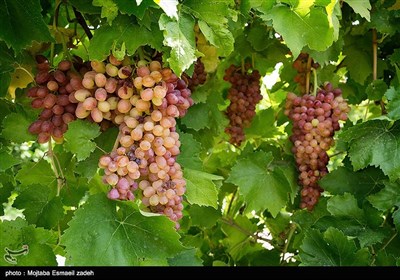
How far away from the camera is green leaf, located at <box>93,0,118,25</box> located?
1.17 metres

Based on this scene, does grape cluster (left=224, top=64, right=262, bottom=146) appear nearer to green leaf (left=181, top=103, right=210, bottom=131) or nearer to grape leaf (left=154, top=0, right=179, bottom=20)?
green leaf (left=181, top=103, right=210, bottom=131)

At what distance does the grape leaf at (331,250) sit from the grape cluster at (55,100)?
61 cm

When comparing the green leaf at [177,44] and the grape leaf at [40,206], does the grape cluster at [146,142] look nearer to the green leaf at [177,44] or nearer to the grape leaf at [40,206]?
the green leaf at [177,44]

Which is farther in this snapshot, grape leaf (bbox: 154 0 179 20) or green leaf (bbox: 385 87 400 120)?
green leaf (bbox: 385 87 400 120)

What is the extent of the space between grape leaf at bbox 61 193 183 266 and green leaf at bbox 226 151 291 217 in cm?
54

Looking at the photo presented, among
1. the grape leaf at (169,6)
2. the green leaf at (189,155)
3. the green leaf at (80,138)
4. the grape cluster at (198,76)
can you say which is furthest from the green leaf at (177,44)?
the grape cluster at (198,76)

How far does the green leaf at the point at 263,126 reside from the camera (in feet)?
7.92

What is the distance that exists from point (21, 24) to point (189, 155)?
491 millimetres

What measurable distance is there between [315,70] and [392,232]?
0.51m

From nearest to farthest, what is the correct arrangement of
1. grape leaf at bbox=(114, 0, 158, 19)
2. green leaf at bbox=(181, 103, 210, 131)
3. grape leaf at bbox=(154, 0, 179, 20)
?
grape leaf at bbox=(154, 0, 179, 20)
grape leaf at bbox=(114, 0, 158, 19)
green leaf at bbox=(181, 103, 210, 131)

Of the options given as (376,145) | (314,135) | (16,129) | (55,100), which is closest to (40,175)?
(16,129)

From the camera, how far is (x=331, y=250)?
1.40m

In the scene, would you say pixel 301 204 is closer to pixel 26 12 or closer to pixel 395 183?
pixel 395 183

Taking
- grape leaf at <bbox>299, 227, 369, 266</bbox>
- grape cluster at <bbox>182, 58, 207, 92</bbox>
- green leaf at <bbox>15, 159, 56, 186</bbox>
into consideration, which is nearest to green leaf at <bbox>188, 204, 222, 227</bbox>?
grape cluster at <bbox>182, 58, 207, 92</bbox>
